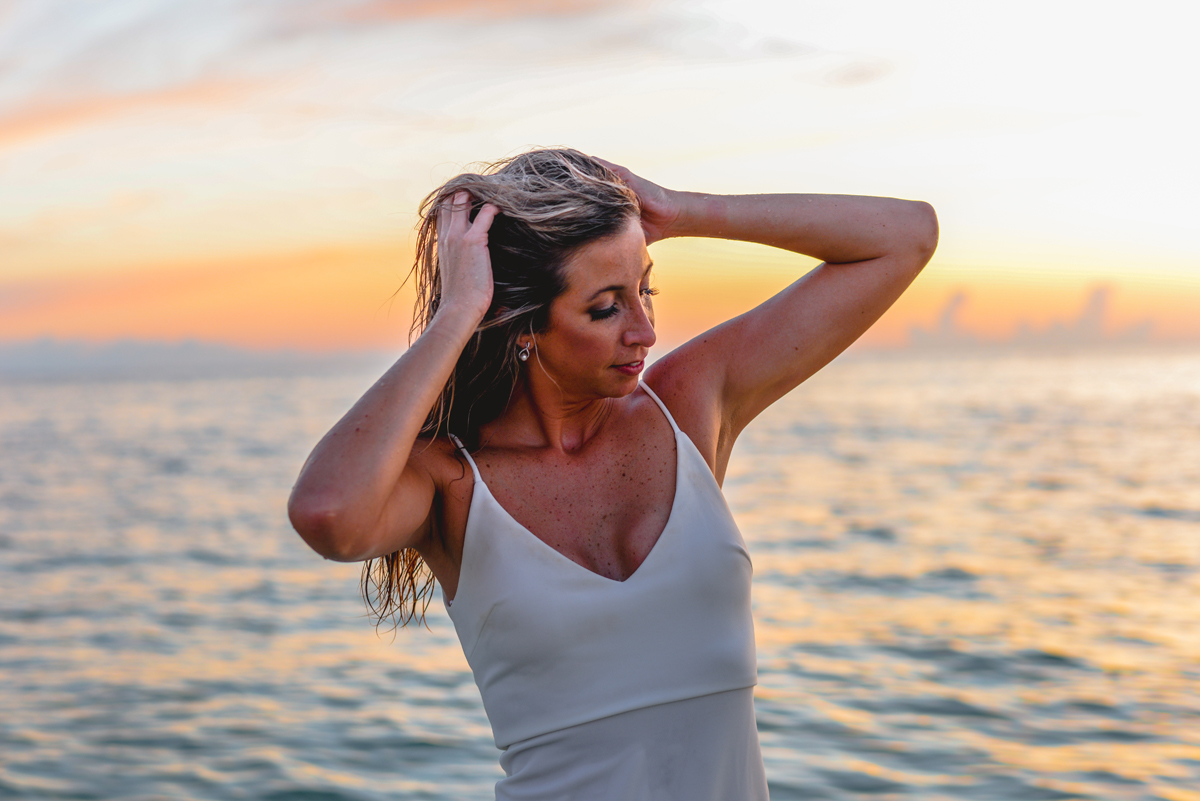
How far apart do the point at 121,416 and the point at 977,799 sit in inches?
1433

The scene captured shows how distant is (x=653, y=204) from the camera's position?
220 centimetres

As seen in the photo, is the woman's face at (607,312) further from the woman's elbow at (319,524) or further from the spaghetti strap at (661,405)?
the woman's elbow at (319,524)

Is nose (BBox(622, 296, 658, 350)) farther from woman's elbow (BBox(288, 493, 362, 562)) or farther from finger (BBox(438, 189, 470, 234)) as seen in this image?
woman's elbow (BBox(288, 493, 362, 562))

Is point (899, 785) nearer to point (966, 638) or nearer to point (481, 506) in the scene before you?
point (966, 638)

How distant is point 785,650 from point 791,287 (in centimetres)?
556

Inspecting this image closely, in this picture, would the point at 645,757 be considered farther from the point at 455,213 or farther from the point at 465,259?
the point at 455,213

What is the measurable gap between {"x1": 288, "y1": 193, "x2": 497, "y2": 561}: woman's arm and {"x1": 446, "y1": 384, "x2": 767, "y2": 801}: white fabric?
15 cm

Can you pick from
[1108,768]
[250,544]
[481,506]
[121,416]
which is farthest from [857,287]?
[121,416]

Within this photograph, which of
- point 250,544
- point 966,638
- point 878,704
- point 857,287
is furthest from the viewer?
point 250,544

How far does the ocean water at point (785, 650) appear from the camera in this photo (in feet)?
18.8

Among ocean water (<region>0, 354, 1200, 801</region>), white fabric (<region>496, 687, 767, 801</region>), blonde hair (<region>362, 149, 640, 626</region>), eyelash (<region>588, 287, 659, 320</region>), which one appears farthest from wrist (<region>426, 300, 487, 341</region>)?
ocean water (<region>0, 354, 1200, 801</region>)

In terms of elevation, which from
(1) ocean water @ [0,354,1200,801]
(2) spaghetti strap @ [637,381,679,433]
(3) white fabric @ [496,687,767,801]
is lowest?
(1) ocean water @ [0,354,1200,801]

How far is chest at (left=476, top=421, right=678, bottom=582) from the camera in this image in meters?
2.00

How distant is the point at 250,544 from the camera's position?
492 inches
